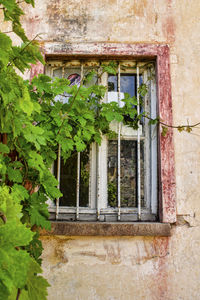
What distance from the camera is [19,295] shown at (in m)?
0.89

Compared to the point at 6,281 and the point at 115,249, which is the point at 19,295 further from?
the point at 115,249

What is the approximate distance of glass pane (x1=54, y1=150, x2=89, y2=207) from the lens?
2.54 meters

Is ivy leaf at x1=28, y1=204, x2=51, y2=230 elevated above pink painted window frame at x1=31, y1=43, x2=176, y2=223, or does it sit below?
below

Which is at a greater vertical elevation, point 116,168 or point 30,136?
point 30,136

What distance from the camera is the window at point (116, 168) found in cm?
249

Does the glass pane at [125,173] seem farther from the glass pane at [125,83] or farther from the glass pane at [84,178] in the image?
the glass pane at [125,83]

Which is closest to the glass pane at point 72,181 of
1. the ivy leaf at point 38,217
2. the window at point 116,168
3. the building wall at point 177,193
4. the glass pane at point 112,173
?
the window at point 116,168

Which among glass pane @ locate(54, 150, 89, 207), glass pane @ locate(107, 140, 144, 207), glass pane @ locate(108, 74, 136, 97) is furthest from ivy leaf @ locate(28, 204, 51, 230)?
glass pane @ locate(108, 74, 136, 97)

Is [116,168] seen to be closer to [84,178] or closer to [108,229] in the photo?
[84,178]

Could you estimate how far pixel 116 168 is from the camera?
8.60 feet

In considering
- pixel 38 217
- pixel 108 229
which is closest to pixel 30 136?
pixel 38 217

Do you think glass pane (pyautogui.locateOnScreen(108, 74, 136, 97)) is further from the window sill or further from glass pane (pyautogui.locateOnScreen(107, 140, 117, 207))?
the window sill

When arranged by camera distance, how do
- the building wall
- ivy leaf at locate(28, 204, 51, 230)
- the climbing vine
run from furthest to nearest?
1. the building wall
2. ivy leaf at locate(28, 204, 51, 230)
3. the climbing vine

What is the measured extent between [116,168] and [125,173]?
98 millimetres
